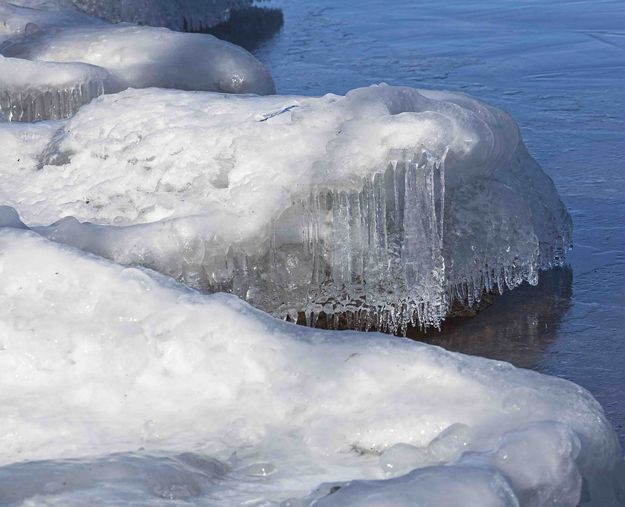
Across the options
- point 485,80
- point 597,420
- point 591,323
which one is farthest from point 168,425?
point 485,80

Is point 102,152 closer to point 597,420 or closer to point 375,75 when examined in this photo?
point 597,420

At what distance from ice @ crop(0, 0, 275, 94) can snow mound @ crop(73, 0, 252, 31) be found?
2406 millimetres

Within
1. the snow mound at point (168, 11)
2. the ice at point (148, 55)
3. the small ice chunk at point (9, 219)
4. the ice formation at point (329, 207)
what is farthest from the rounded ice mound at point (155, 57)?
the small ice chunk at point (9, 219)

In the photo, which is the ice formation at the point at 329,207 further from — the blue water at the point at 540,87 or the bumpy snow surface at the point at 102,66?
the bumpy snow surface at the point at 102,66

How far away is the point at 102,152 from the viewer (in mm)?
4734

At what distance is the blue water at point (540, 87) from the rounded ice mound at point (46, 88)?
2030 millimetres

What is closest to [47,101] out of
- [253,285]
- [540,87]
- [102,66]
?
[102,66]

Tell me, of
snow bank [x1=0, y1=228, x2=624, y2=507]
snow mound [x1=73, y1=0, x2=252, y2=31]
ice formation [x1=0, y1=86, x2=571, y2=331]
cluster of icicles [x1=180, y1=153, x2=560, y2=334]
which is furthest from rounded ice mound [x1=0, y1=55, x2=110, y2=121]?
snow mound [x1=73, y1=0, x2=252, y2=31]

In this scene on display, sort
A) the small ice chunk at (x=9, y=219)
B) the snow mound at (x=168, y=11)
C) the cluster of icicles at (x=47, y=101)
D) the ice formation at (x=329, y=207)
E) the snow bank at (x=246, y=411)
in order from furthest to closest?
the snow mound at (x=168, y=11) < the cluster of icicles at (x=47, y=101) < the ice formation at (x=329, y=207) < the small ice chunk at (x=9, y=219) < the snow bank at (x=246, y=411)

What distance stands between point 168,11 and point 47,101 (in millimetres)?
4811

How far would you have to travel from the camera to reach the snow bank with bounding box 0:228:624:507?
2.27m

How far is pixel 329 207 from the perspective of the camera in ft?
13.7

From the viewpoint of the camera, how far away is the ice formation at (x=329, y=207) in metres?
4.06

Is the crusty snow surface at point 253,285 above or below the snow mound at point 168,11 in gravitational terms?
above
